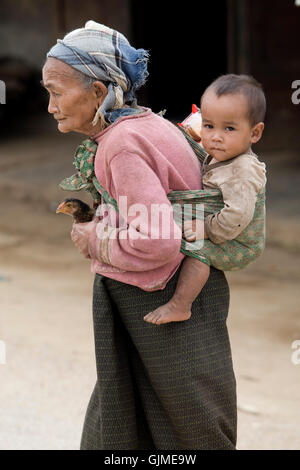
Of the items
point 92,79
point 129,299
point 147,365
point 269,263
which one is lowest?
point 269,263

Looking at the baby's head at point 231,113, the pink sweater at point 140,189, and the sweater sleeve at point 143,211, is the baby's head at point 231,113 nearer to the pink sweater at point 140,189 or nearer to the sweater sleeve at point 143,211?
the pink sweater at point 140,189

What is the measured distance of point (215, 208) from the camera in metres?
2.09

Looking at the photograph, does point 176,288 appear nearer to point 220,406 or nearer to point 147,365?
point 147,365

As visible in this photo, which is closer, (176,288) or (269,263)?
(176,288)

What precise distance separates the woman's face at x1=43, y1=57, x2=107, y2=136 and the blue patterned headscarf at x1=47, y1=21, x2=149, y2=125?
Result: 2 centimetres

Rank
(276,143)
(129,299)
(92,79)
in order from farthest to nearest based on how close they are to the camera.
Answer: (276,143) < (129,299) < (92,79)

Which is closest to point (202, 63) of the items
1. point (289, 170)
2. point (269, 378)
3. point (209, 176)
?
point (289, 170)

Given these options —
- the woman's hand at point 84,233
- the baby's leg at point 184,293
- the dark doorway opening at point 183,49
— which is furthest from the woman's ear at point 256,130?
the dark doorway opening at point 183,49

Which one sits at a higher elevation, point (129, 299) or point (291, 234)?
point (129, 299)

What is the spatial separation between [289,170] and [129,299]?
6.04 metres

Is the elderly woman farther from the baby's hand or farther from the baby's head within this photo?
the baby's hand

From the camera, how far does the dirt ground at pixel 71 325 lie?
12.1 ft

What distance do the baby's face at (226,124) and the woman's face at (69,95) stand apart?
0.29 meters
